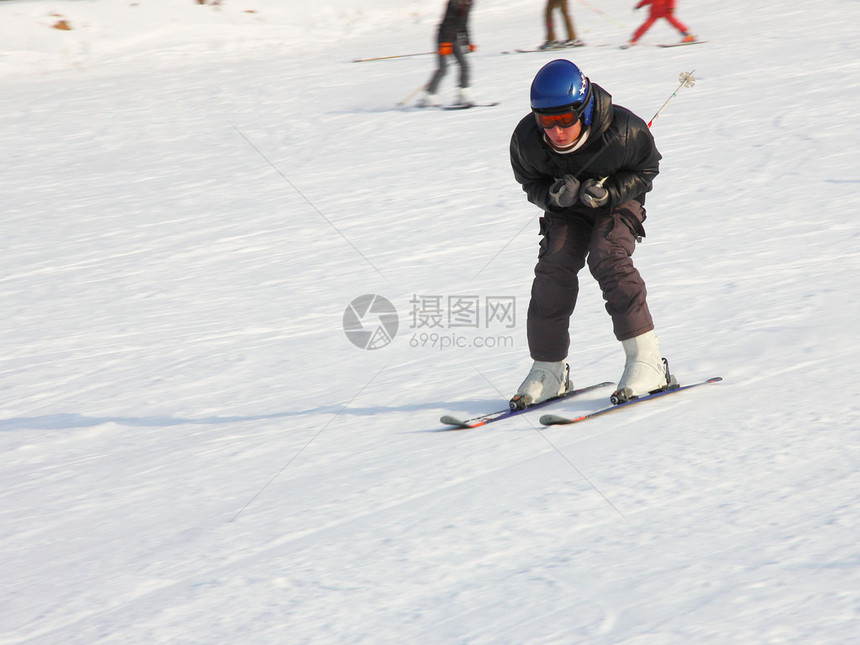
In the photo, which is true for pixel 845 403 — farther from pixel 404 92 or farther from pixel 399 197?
pixel 404 92

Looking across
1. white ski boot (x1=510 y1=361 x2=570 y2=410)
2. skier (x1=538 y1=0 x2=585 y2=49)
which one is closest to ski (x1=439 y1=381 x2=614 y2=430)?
white ski boot (x1=510 y1=361 x2=570 y2=410)

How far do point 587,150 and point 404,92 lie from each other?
887 cm

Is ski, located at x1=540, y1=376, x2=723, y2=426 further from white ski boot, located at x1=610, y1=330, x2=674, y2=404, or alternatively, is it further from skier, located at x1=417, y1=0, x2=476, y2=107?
skier, located at x1=417, y1=0, x2=476, y2=107

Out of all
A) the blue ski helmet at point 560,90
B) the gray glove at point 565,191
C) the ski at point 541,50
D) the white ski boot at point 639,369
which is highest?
the blue ski helmet at point 560,90

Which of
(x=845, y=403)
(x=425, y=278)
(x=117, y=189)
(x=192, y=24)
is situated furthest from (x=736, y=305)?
(x=192, y=24)

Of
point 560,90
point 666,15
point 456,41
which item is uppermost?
point 560,90

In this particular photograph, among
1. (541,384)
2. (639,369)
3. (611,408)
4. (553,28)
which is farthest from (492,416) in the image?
(553,28)

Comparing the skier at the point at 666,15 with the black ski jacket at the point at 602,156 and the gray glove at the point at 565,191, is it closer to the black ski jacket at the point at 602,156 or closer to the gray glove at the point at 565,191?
the black ski jacket at the point at 602,156

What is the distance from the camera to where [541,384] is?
3908 mm

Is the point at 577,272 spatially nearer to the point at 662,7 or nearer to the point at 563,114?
the point at 563,114

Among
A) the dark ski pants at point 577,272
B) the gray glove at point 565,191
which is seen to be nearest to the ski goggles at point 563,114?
the gray glove at point 565,191

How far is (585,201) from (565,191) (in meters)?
0.09

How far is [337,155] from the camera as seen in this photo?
32.1 ft

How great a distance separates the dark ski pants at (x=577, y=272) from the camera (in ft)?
11.8
